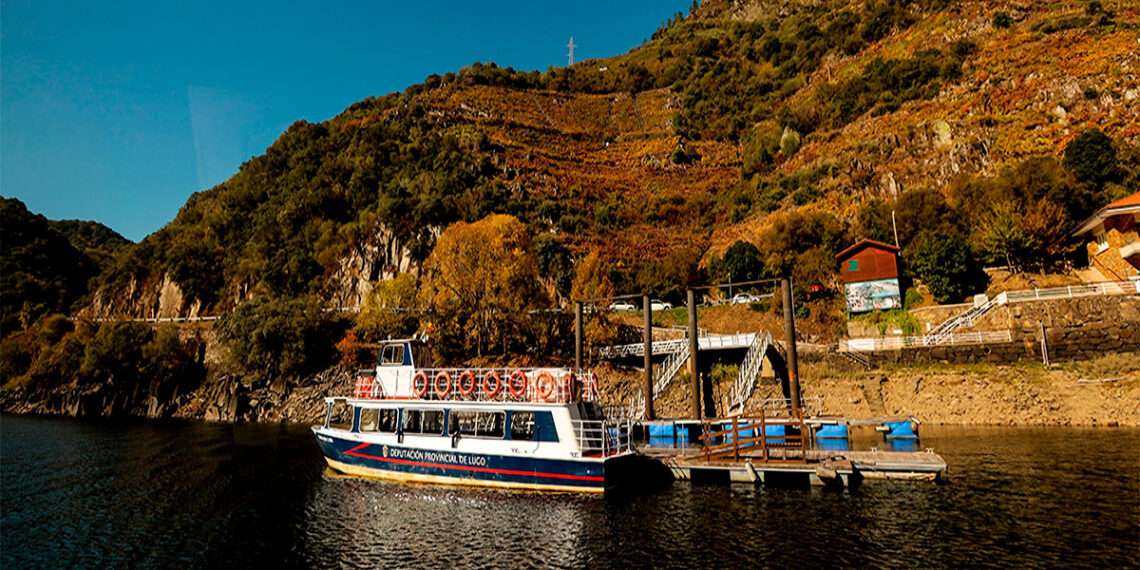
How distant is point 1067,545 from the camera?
46.5 ft

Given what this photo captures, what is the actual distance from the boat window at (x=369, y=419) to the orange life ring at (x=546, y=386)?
29.4ft

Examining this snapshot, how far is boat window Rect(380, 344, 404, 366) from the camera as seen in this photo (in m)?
26.4

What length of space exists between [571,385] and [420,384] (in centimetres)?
765

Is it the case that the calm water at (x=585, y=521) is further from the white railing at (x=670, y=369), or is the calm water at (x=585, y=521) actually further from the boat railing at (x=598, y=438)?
the white railing at (x=670, y=369)

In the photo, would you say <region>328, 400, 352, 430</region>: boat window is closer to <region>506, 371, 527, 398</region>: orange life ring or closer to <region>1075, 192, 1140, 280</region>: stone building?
<region>506, 371, 527, 398</region>: orange life ring

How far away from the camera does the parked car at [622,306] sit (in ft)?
199

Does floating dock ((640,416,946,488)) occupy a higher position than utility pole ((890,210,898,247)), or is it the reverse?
utility pole ((890,210,898,247))

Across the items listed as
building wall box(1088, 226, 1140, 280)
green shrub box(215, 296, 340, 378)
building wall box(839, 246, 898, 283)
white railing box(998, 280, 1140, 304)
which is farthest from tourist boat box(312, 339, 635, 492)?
building wall box(1088, 226, 1140, 280)

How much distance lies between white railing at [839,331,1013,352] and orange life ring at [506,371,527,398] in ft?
95.5

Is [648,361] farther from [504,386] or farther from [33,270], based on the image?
[33,270]

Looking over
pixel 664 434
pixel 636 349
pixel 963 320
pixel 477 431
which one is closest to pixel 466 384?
pixel 477 431

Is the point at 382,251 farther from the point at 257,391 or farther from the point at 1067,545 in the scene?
the point at 1067,545

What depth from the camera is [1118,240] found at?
41469 mm

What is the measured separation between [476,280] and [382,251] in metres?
30.1
